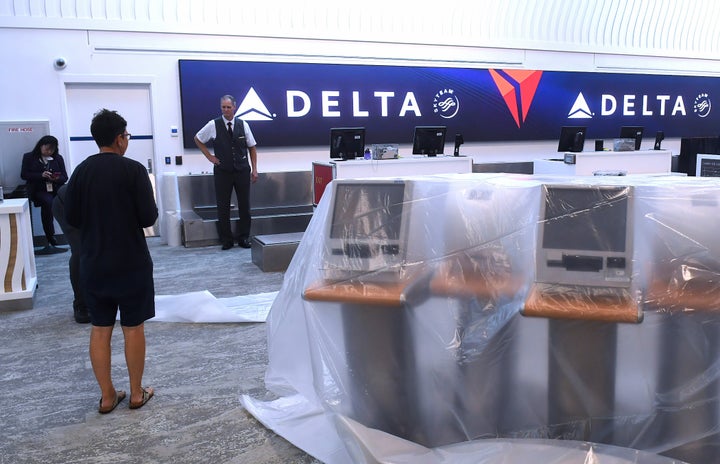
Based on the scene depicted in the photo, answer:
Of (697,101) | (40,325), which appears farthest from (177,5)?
(697,101)

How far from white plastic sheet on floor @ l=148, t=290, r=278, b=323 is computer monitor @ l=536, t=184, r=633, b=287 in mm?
2442

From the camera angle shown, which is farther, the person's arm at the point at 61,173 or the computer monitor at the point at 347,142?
the computer monitor at the point at 347,142

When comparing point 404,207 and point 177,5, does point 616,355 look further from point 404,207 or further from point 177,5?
point 177,5

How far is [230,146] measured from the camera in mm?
6918

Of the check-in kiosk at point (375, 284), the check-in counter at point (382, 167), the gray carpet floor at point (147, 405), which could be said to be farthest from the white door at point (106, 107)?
the check-in kiosk at point (375, 284)

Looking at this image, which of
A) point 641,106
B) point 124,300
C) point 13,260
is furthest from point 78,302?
point 641,106

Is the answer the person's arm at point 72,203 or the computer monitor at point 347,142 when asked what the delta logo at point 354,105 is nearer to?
the computer monitor at point 347,142

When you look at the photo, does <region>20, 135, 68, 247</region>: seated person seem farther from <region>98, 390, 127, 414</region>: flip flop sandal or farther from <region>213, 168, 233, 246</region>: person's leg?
<region>98, 390, 127, 414</region>: flip flop sandal

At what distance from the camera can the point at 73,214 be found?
2.81 meters

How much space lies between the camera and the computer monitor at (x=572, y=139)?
8.94m

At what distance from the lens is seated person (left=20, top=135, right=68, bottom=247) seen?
22.5 feet

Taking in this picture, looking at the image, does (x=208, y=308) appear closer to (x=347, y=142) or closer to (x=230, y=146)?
(x=230, y=146)

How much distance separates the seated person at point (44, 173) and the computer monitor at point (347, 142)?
2968 mm

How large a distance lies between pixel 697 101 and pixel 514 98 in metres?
4.02
